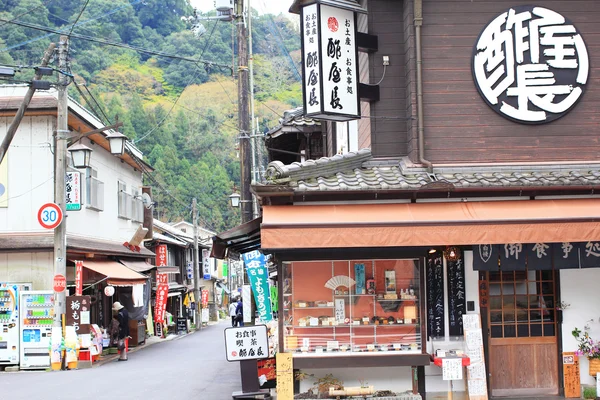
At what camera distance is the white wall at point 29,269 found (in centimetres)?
2384

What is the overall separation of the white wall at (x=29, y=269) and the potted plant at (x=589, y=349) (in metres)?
16.9

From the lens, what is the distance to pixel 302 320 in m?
13.2

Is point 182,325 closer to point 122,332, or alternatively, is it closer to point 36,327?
point 122,332

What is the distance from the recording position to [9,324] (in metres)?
22.8

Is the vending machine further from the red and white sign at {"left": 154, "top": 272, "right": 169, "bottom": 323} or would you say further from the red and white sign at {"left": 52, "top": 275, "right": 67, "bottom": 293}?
the red and white sign at {"left": 154, "top": 272, "right": 169, "bottom": 323}

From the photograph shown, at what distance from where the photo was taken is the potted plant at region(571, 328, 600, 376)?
525 inches

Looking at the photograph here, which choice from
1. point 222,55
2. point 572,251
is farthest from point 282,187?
point 222,55

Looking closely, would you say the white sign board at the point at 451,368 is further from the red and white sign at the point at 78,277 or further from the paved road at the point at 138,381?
the red and white sign at the point at 78,277

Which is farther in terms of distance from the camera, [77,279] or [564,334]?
[77,279]

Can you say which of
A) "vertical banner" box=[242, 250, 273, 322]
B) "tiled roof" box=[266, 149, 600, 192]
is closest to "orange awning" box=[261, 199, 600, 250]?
"tiled roof" box=[266, 149, 600, 192]

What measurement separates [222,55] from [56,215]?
2403 inches

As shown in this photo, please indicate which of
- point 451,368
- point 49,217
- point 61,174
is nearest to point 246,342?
point 451,368

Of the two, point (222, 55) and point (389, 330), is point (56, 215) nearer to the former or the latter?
point (389, 330)

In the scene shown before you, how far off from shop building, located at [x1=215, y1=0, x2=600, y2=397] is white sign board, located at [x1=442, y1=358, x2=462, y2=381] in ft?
1.30
